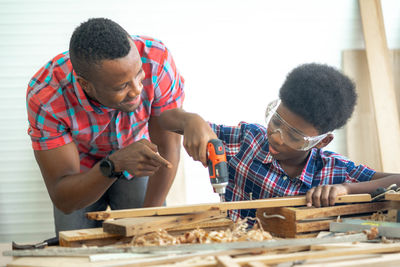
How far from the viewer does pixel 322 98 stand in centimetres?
225

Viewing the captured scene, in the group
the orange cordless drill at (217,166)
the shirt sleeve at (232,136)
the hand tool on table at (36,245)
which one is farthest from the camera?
the shirt sleeve at (232,136)

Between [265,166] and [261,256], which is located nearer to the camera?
→ [261,256]

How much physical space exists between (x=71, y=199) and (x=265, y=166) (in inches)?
43.0

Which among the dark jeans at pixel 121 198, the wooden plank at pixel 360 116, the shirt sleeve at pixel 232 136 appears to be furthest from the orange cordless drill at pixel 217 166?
the wooden plank at pixel 360 116

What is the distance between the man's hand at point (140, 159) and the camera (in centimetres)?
205

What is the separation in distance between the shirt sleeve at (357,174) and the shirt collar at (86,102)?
53.3 inches

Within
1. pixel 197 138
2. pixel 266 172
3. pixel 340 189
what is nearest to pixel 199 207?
pixel 197 138

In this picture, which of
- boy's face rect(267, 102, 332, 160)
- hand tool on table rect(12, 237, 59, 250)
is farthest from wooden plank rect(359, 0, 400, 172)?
hand tool on table rect(12, 237, 59, 250)

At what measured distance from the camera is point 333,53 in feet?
16.1

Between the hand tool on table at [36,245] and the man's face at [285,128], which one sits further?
the man's face at [285,128]

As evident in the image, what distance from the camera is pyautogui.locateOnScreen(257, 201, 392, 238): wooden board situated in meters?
1.82

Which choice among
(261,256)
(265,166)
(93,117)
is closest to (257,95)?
(265,166)

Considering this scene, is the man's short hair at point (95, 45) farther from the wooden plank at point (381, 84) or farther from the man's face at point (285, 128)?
the wooden plank at point (381, 84)

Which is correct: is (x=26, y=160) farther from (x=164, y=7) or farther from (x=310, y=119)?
(x=310, y=119)
